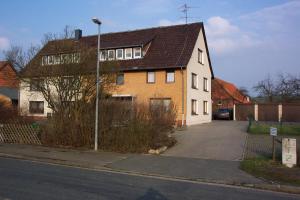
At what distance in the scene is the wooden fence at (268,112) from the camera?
40.7 m

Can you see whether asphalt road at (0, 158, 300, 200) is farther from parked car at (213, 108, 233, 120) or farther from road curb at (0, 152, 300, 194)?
parked car at (213, 108, 233, 120)

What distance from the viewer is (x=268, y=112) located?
140 ft

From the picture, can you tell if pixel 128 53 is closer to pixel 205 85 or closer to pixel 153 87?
pixel 153 87

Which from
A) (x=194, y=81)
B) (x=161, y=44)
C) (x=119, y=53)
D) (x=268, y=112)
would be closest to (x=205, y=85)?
(x=194, y=81)

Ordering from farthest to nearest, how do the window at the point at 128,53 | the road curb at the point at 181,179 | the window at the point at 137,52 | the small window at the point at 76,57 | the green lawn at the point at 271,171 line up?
1. the window at the point at 128,53
2. the window at the point at 137,52
3. the small window at the point at 76,57
4. the green lawn at the point at 271,171
5. the road curb at the point at 181,179

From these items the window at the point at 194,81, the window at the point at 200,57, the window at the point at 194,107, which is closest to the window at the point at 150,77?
the window at the point at 194,81

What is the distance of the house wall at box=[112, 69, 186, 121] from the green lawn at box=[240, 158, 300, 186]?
17013mm

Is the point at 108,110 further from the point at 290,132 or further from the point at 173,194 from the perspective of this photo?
the point at 290,132

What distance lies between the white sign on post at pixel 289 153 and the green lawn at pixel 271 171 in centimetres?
27

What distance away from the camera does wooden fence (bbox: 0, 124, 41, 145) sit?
66.8ft

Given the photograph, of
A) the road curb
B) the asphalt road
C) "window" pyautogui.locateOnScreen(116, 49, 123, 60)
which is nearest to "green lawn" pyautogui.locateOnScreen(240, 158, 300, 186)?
the road curb

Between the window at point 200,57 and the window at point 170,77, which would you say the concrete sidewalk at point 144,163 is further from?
the window at point 200,57

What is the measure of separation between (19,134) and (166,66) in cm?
1526

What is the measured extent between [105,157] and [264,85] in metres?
56.8
